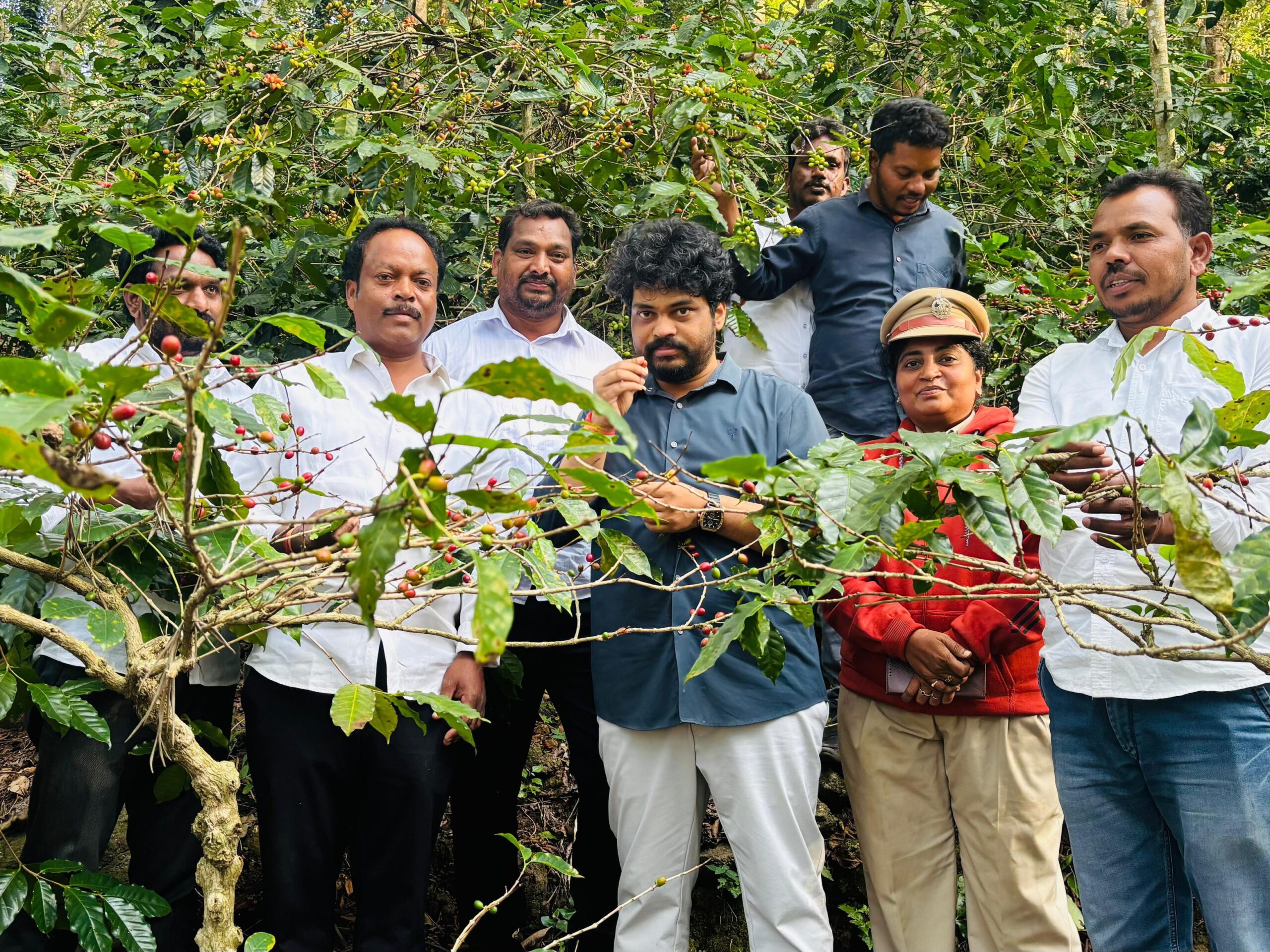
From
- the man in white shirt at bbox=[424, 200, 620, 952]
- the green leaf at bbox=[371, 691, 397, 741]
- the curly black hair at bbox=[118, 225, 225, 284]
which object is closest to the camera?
the green leaf at bbox=[371, 691, 397, 741]

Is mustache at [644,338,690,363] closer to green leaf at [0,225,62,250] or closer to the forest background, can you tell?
the forest background

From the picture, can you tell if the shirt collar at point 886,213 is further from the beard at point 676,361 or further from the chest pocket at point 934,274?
the beard at point 676,361

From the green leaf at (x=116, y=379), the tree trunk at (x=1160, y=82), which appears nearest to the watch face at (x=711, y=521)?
the green leaf at (x=116, y=379)

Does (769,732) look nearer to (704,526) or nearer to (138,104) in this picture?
(704,526)

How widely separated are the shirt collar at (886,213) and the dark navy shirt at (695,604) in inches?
37.5

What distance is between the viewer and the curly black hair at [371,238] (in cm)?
346

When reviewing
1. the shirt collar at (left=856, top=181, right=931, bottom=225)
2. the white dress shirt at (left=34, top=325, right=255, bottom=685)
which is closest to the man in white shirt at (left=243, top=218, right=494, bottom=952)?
the white dress shirt at (left=34, top=325, right=255, bottom=685)

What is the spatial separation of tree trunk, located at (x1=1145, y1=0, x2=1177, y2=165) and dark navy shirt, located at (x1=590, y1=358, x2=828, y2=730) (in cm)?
220

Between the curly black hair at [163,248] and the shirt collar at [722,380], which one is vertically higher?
the curly black hair at [163,248]

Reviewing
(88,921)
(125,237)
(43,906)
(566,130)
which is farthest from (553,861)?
(566,130)

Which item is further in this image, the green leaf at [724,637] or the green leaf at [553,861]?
the green leaf at [553,861]

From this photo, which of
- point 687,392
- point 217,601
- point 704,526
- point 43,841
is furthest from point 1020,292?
point 43,841

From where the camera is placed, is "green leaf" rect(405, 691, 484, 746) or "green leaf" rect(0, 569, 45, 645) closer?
"green leaf" rect(405, 691, 484, 746)

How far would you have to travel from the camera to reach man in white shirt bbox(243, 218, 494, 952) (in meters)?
2.81
